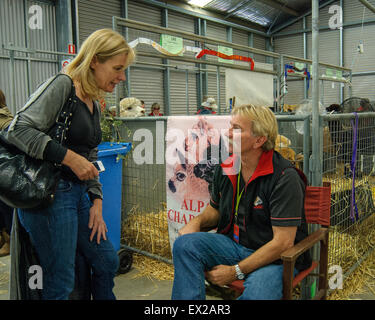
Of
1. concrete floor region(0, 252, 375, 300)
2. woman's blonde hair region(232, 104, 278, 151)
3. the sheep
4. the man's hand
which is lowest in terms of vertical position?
concrete floor region(0, 252, 375, 300)

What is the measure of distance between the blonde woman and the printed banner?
0.92m

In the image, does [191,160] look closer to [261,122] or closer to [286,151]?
A: [286,151]

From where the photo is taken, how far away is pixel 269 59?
1467 cm

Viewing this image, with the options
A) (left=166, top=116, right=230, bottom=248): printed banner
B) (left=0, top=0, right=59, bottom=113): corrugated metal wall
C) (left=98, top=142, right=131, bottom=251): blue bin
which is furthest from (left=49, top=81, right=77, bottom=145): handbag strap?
(left=0, top=0, right=59, bottom=113): corrugated metal wall

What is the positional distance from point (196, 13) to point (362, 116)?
9986 millimetres

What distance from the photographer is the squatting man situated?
1.72 meters

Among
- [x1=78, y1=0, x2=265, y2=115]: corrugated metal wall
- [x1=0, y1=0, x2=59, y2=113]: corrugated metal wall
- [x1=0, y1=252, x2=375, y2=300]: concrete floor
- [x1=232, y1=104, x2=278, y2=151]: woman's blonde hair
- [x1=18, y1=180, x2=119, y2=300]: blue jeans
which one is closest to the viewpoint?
[x1=18, y1=180, x2=119, y2=300]: blue jeans

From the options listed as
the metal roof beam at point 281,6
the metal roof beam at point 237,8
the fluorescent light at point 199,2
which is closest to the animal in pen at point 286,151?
the fluorescent light at point 199,2

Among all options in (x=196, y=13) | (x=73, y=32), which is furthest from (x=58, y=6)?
(x=196, y=13)

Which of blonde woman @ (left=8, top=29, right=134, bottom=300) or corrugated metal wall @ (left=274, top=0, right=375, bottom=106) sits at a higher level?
corrugated metal wall @ (left=274, top=0, right=375, bottom=106)

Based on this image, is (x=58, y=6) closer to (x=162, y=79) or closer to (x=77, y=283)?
(x=162, y=79)

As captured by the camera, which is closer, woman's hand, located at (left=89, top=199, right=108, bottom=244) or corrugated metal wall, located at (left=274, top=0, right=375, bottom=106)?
woman's hand, located at (left=89, top=199, right=108, bottom=244)

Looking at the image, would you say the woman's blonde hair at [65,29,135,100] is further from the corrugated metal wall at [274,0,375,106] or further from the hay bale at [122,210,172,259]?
the corrugated metal wall at [274,0,375,106]

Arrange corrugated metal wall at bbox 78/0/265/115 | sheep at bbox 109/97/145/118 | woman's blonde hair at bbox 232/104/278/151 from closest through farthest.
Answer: woman's blonde hair at bbox 232/104/278/151 < sheep at bbox 109/97/145/118 < corrugated metal wall at bbox 78/0/265/115
